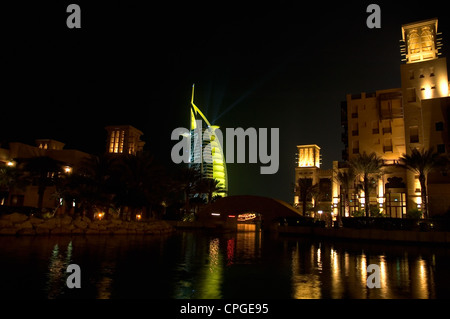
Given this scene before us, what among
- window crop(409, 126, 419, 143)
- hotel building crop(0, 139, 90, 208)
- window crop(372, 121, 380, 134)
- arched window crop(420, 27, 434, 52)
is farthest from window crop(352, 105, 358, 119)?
hotel building crop(0, 139, 90, 208)

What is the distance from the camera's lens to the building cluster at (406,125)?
49188mm

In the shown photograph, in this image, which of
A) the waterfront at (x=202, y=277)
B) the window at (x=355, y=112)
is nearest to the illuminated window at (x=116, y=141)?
the window at (x=355, y=112)

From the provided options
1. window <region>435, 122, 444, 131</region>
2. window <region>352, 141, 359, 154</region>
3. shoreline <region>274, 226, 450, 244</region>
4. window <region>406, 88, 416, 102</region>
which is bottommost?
shoreline <region>274, 226, 450, 244</region>

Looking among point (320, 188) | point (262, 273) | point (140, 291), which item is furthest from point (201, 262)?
point (320, 188)

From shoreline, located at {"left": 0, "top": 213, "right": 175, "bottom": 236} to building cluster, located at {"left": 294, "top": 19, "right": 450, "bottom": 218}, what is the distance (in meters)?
27.2

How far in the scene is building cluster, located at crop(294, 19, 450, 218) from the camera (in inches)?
1937

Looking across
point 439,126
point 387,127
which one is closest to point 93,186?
point 439,126

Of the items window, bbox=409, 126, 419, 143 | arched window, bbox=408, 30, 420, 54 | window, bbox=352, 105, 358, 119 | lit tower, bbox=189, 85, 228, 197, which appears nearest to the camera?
window, bbox=409, 126, 419, 143

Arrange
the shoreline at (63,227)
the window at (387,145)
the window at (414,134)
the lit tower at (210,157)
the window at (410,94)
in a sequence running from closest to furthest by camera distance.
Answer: the shoreline at (63,227), the window at (414,134), the window at (410,94), the window at (387,145), the lit tower at (210,157)

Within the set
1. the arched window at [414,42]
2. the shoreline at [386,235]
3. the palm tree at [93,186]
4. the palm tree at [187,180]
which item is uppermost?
the arched window at [414,42]

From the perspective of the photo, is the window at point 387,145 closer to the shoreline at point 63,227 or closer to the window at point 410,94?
the window at point 410,94

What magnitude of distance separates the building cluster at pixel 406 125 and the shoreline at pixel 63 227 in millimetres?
27213

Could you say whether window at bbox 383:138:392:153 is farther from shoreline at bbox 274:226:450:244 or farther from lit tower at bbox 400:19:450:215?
shoreline at bbox 274:226:450:244

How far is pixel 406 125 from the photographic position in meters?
56.4
